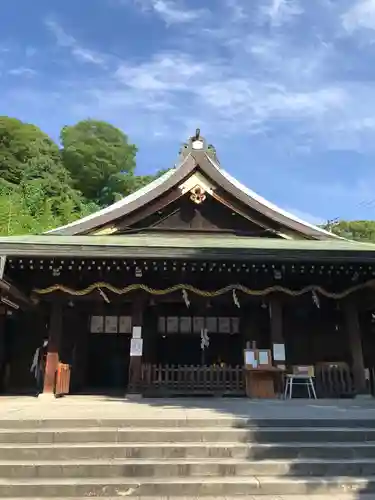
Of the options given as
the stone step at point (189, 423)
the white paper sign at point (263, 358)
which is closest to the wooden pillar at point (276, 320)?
the white paper sign at point (263, 358)

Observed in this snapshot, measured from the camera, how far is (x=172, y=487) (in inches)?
204

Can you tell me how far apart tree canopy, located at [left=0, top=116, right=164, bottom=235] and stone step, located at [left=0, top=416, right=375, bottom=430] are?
2459cm

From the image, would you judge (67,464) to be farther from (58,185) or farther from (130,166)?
(130,166)

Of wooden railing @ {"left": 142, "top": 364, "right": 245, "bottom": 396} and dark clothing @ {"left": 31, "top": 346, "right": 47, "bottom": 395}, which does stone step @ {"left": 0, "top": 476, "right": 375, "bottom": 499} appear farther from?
dark clothing @ {"left": 31, "top": 346, "right": 47, "bottom": 395}

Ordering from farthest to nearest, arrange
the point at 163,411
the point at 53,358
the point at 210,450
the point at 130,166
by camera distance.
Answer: the point at 130,166 < the point at 53,358 < the point at 163,411 < the point at 210,450

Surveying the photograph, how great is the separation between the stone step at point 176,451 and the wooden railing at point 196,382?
5639 millimetres

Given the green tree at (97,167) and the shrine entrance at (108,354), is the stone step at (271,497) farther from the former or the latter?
the green tree at (97,167)

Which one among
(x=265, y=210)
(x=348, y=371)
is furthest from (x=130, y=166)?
(x=348, y=371)

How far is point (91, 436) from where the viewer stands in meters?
6.08

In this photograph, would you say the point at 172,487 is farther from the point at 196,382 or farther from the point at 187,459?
the point at 196,382

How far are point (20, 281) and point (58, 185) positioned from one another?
93.3ft

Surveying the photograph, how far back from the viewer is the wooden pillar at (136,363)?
36.7ft

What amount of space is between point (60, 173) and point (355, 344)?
34969mm

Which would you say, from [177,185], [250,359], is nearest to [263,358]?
[250,359]
